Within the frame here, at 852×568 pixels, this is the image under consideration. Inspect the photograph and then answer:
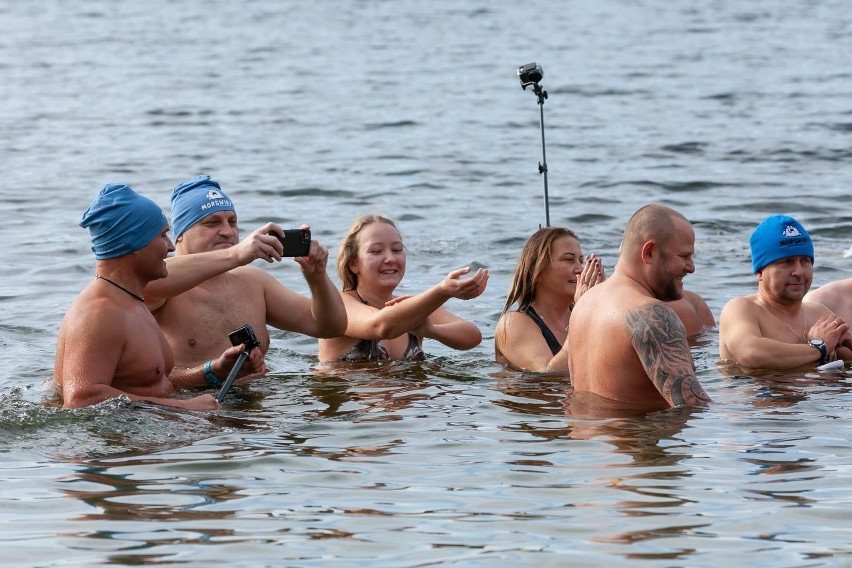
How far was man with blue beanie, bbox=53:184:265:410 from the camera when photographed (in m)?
7.73

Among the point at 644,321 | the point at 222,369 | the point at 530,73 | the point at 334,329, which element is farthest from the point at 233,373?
the point at 530,73

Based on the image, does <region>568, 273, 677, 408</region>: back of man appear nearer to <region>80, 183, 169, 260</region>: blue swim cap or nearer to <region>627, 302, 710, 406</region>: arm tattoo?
<region>627, 302, 710, 406</region>: arm tattoo

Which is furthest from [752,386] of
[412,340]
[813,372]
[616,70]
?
[616,70]

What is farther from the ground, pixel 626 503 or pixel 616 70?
pixel 616 70

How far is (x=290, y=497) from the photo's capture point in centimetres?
699

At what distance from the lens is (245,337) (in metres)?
8.54

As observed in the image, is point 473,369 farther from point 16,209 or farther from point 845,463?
point 16,209

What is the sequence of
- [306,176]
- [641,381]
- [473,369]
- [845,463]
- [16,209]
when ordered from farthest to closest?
1. [306,176]
2. [16,209]
3. [473,369]
4. [641,381]
5. [845,463]

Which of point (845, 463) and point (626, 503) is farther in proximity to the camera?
point (845, 463)

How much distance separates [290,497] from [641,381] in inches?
90.9

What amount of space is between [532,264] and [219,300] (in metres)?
2.26

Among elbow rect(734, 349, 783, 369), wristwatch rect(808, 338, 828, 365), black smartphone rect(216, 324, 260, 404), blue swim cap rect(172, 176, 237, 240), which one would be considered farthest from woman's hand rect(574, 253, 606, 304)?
blue swim cap rect(172, 176, 237, 240)

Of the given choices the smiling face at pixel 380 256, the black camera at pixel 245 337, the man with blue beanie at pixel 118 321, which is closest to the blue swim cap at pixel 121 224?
the man with blue beanie at pixel 118 321

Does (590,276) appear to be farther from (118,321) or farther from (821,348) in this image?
(118,321)
